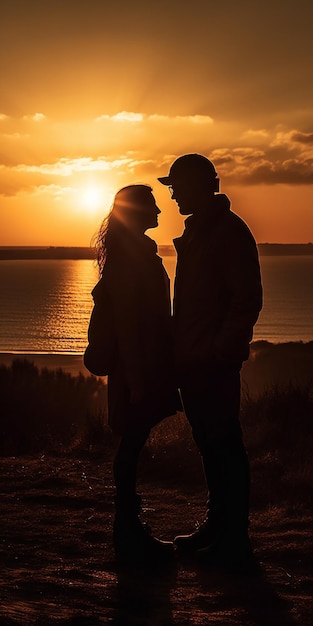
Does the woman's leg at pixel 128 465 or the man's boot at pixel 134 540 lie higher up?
the woman's leg at pixel 128 465

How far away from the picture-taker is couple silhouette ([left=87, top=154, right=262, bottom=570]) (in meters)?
4.22

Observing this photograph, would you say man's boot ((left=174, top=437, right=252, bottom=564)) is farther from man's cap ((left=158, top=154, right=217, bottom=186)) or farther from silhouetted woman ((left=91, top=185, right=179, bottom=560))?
man's cap ((left=158, top=154, right=217, bottom=186))

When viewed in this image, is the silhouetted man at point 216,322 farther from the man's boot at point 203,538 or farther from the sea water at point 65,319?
the sea water at point 65,319

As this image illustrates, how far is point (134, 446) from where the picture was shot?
4441 mm

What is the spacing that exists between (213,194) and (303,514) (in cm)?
235

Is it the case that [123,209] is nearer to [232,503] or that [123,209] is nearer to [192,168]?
[192,168]

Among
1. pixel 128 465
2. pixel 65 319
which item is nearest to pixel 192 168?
pixel 128 465

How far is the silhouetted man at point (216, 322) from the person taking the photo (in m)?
4.17

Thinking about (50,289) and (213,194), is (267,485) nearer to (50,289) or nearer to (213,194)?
(213,194)

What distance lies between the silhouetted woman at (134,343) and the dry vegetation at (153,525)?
255 millimetres

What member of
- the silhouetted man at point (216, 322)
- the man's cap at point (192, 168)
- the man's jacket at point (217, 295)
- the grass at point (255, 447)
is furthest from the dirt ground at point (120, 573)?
the man's cap at point (192, 168)

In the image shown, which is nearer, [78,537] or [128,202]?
[128,202]

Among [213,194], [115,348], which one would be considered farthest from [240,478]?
[213,194]

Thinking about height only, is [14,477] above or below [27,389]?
above
